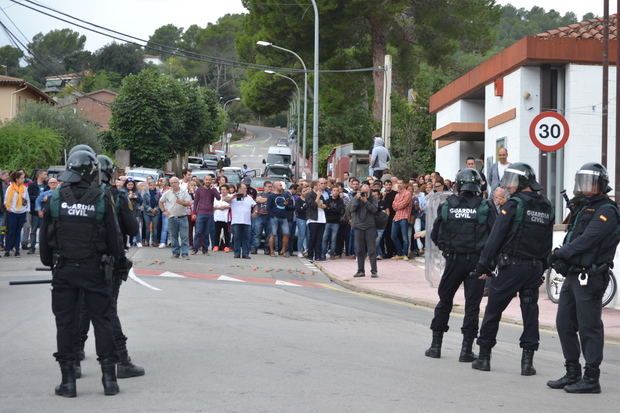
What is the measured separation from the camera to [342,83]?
162 feet

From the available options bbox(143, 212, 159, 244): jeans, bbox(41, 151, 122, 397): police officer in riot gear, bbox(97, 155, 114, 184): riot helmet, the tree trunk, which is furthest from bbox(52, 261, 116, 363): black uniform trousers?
the tree trunk

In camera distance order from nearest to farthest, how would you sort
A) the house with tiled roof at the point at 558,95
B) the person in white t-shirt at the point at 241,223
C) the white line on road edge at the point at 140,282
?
1. the white line on road edge at the point at 140,282
2. the house with tiled roof at the point at 558,95
3. the person in white t-shirt at the point at 241,223

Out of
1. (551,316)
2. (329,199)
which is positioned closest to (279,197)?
(329,199)

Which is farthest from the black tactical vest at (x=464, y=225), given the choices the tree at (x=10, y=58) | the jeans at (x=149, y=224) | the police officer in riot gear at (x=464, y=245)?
the tree at (x=10, y=58)

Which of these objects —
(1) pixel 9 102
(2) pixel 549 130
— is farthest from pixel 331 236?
(1) pixel 9 102

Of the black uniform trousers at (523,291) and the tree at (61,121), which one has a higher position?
the tree at (61,121)

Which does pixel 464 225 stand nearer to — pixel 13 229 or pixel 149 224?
pixel 13 229

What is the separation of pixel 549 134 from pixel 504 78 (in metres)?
8.30

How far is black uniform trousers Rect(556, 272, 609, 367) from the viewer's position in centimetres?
780

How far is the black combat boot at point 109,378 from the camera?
714cm

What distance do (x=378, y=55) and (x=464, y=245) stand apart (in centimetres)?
3576

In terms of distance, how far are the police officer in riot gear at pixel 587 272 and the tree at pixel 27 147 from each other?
123 feet

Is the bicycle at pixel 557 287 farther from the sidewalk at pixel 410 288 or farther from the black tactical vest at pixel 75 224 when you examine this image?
the black tactical vest at pixel 75 224

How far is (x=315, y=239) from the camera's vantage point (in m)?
22.5
